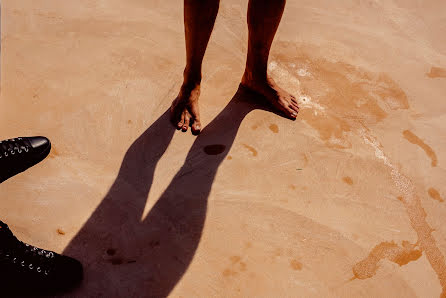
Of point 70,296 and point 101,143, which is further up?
point 101,143

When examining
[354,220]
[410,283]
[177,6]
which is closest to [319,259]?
[354,220]

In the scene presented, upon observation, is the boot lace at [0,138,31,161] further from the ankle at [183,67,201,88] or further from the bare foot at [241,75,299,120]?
the bare foot at [241,75,299,120]

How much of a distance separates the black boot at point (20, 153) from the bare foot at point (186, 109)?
616 mm

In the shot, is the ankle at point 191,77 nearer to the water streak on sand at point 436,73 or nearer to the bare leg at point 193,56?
the bare leg at point 193,56

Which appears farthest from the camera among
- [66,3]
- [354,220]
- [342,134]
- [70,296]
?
[66,3]

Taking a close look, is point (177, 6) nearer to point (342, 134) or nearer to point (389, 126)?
point (342, 134)

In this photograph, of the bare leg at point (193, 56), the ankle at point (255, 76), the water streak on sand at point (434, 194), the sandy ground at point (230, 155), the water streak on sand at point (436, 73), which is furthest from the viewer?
the water streak on sand at point (436, 73)

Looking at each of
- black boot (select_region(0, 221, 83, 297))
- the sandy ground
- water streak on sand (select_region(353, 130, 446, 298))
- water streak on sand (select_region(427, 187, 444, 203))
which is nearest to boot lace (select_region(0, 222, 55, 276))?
black boot (select_region(0, 221, 83, 297))

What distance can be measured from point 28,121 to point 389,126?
1898 millimetres

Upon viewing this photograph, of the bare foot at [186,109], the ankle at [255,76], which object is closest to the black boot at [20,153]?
the bare foot at [186,109]

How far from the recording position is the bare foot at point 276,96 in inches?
75.7

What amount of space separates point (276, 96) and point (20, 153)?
1.27 meters

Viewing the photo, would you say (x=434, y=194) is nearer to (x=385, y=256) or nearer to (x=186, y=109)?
(x=385, y=256)

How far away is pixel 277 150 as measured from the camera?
1.79m
